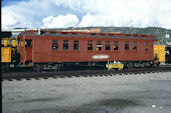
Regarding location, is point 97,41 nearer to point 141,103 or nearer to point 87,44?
point 87,44

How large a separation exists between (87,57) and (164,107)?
1223cm

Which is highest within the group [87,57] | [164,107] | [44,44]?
[44,44]

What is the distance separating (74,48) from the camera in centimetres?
1841

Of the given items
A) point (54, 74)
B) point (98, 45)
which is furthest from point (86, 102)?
point (98, 45)

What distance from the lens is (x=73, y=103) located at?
758 centimetres

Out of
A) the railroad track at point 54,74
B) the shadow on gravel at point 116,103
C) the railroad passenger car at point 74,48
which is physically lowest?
the shadow on gravel at point 116,103

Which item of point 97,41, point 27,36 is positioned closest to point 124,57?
point 97,41

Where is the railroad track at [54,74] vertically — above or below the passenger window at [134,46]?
below

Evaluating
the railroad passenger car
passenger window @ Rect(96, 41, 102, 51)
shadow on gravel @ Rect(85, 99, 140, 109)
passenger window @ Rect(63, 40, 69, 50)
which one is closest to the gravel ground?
shadow on gravel @ Rect(85, 99, 140, 109)

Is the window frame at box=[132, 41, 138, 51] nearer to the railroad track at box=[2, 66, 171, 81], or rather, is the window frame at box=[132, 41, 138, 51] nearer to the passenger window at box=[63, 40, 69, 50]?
the railroad track at box=[2, 66, 171, 81]

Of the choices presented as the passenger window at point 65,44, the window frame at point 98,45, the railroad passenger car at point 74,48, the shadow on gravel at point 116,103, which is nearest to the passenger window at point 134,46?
the railroad passenger car at point 74,48

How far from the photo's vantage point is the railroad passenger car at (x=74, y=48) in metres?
17.5

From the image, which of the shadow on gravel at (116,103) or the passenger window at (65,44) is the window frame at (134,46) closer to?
the passenger window at (65,44)

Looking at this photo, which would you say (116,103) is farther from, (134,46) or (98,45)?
(134,46)
